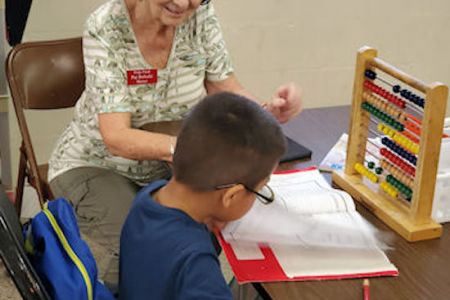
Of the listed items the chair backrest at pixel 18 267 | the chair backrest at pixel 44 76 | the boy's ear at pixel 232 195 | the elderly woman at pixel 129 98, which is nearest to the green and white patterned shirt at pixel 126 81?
the elderly woman at pixel 129 98

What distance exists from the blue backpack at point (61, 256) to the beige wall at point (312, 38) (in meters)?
1.77

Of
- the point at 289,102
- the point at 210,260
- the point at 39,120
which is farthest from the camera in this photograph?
the point at 39,120

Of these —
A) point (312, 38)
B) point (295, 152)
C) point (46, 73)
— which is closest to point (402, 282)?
point (295, 152)

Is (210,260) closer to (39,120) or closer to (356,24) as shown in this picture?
(39,120)

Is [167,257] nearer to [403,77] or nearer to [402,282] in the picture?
[402,282]

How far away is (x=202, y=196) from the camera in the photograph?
1293mm

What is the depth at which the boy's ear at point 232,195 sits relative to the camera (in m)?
1.27

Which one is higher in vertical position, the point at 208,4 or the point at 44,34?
the point at 208,4

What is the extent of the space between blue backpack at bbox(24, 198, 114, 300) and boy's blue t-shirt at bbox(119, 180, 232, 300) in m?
0.09

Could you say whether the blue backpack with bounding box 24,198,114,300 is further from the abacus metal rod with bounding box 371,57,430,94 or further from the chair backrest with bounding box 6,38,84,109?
the chair backrest with bounding box 6,38,84,109

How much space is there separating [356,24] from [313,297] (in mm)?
2314

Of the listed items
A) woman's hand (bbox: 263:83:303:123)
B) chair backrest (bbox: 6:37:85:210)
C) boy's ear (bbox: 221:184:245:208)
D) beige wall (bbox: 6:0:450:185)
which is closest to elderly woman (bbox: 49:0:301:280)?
woman's hand (bbox: 263:83:303:123)

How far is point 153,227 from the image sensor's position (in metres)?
1.30

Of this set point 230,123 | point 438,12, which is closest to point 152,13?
point 230,123
